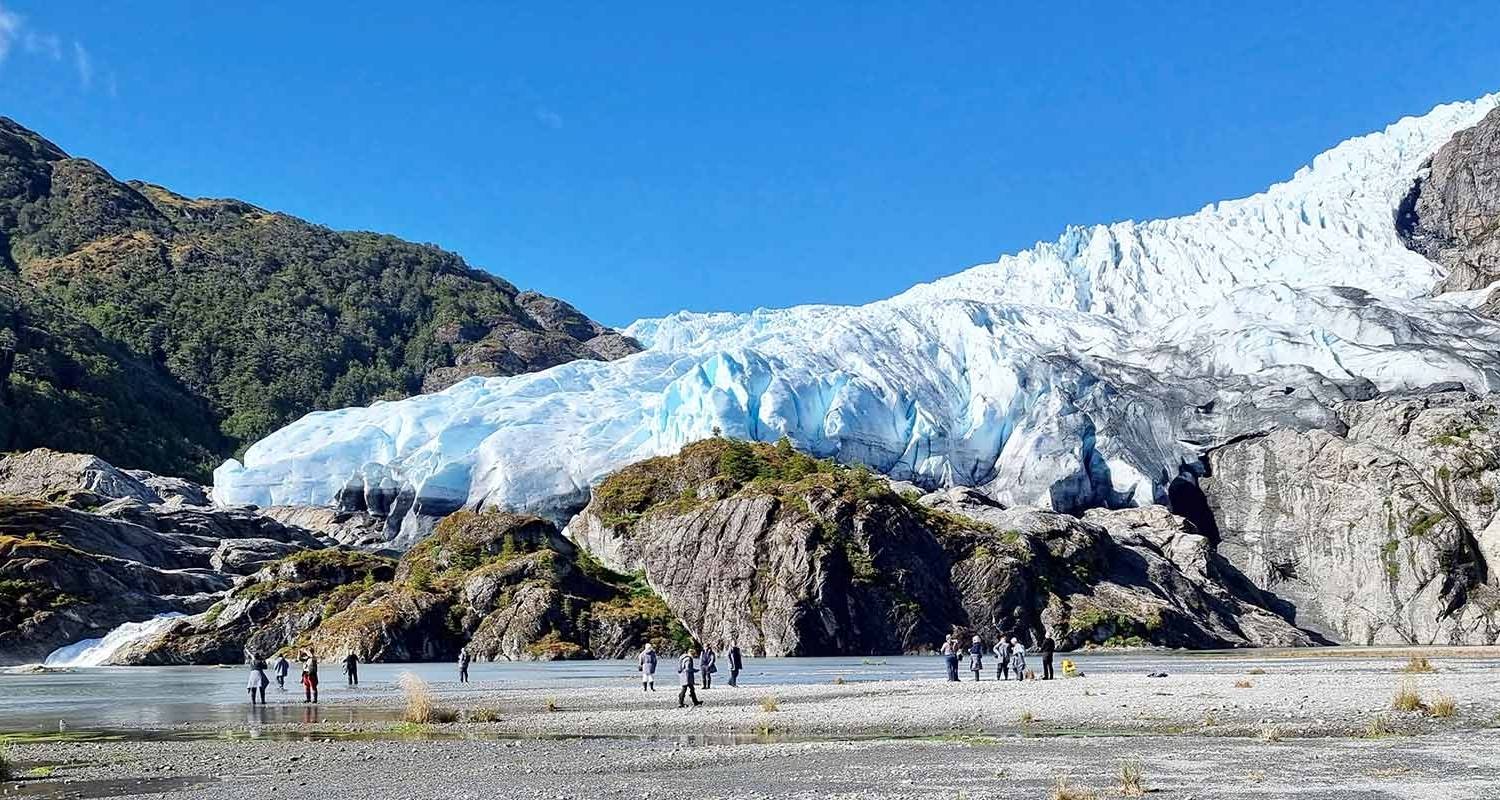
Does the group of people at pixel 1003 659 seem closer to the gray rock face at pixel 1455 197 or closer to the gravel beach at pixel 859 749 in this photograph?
the gravel beach at pixel 859 749

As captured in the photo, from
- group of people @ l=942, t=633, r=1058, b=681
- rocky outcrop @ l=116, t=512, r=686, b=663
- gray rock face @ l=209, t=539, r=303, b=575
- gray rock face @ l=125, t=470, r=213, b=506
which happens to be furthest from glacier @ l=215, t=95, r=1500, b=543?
group of people @ l=942, t=633, r=1058, b=681

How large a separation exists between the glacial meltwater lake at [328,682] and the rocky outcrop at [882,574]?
15.0ft

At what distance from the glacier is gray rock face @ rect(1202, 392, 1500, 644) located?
17.5ft

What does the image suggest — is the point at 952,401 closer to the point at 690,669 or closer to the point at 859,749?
the point at 690,669

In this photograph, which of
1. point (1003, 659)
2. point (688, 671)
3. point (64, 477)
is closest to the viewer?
point (688, 671)

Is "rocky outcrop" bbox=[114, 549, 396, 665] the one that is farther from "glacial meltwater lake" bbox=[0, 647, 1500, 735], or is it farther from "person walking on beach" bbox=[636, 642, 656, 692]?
"person walking on beach" bbox=[636, 642, 656, 692]

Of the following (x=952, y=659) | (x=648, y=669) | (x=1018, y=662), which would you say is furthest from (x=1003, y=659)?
(x=648, y=669)

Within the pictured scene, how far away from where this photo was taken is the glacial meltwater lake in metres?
37.2

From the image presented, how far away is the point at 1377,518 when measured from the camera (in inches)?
4269

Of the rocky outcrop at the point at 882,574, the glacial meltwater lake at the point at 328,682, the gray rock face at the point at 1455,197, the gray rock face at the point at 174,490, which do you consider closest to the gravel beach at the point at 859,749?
the glacial meltwater lake at the point at 328,682

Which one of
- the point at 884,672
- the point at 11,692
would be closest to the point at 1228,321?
the point at 884,672

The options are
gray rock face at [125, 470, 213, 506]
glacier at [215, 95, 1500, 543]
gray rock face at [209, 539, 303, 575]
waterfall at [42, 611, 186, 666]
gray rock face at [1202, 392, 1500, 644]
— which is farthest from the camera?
gray rock face at [125, 470, 213, 506]

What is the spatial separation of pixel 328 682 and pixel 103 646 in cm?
3762

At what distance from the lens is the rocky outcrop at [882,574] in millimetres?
83625
